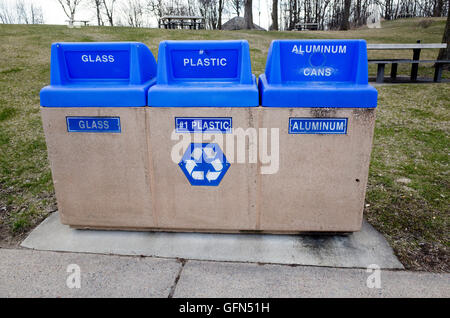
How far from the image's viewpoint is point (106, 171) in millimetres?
2393

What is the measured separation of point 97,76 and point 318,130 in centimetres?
155

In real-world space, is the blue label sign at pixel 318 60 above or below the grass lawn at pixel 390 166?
above

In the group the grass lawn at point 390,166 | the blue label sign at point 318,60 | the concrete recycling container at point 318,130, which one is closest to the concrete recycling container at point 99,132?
the grass lawn at point 390,166

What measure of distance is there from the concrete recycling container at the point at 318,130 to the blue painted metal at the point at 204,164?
1.03 ft

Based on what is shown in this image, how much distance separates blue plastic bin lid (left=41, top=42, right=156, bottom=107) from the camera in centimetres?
219

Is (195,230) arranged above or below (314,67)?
below

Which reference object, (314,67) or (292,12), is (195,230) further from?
(292,12)

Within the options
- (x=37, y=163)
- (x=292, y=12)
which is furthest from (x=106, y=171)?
(x=292, y=12)

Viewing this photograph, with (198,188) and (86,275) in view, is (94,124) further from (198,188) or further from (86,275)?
(86,275)

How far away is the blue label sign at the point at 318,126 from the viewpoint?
86.0 inches

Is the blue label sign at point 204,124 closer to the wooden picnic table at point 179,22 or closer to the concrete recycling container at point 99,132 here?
the concrete recycling container at point 99,132

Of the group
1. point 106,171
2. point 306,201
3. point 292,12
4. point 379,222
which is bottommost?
point 379,222

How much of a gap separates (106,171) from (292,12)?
4144 cm

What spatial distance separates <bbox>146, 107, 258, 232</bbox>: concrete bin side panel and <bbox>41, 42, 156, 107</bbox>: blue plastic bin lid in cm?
21
